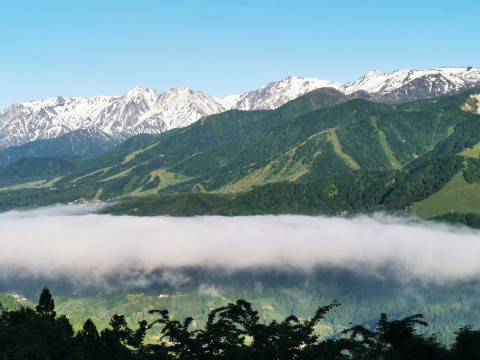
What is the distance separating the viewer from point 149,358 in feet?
267

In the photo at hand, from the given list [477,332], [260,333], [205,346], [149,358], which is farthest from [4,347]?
[477,332]

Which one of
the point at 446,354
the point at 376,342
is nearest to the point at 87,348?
the point at 376,342

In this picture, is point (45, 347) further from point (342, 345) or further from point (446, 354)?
point (446, 354)

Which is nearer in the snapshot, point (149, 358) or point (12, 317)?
point (149, 358)

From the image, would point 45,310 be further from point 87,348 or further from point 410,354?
point 410,354

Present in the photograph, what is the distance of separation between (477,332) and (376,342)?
47.7ft

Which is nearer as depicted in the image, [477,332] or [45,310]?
[477,332]

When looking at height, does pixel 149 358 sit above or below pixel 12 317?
below

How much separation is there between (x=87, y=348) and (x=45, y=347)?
35.5ft

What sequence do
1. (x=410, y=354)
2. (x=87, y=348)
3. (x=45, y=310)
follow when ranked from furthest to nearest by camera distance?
(x=45, y=310) → (x=87, y=348) → (x=410, y=354)

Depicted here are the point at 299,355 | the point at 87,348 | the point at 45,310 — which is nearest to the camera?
the point at 299,355

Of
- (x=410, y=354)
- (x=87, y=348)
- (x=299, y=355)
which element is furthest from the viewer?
(x=87, y=348)

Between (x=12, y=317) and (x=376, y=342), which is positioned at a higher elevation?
(x=12, y=317)

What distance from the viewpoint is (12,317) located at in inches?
3509
